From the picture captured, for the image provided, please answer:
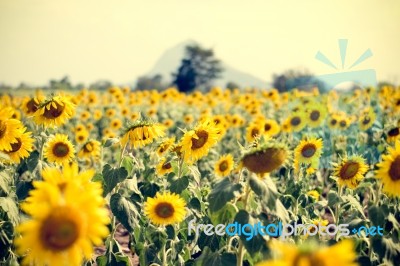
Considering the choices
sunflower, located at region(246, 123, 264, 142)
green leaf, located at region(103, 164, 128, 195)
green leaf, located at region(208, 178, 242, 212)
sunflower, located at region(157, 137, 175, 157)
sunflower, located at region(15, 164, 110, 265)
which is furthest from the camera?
sunflower, located at region(246, 123, 264, 142)

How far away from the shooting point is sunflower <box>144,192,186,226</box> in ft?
9.57

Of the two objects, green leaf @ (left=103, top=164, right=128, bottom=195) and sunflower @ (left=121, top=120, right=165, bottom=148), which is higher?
sunflower @ (left=121, top=120, right=165, bottom=148)

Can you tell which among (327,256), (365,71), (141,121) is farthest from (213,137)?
(365,71)

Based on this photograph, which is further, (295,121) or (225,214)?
(295,121)

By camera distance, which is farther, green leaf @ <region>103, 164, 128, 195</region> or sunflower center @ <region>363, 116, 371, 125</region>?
sunflower center @ <region>363, 116, 371, 125</region>

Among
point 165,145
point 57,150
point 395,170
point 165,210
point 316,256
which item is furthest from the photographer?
point 165,145

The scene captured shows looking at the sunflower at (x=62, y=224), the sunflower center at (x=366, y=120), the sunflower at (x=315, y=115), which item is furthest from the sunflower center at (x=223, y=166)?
the sunflower center at (x=366, y=120)

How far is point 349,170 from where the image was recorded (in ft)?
10.1

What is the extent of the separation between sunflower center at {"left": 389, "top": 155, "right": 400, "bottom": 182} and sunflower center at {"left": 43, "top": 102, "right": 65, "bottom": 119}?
265cm


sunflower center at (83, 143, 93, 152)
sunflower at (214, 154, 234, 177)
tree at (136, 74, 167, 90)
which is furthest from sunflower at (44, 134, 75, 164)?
tree at (136, 74, 167, 90)

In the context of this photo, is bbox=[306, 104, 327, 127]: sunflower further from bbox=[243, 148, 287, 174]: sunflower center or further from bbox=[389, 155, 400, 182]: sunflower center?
bbox=[243, 148, 287, 174]: sunflower center

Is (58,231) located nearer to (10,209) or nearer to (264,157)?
(264,157)

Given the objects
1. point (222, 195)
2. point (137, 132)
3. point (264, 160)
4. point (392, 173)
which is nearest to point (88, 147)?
point (137, 132)

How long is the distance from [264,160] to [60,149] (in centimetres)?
242
